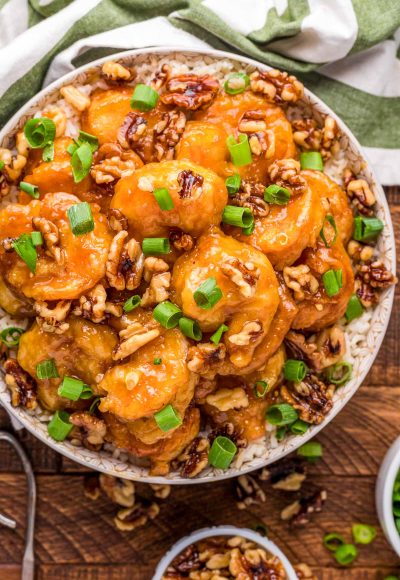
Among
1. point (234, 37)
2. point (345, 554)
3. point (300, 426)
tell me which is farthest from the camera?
point (345, 554)

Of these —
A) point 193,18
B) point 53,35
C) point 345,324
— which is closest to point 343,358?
point 345,324

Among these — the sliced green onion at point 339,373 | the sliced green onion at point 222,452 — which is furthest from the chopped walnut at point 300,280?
the sliced green onion at point 222,452

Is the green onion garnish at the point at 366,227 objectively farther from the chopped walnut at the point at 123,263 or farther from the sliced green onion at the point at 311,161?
the chopped walnut at the point at 123,263

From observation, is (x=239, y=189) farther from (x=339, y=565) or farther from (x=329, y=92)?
(x=339, y=565)

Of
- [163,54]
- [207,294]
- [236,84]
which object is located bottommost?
[207,294]

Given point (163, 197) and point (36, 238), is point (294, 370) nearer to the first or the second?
point (163, 197)

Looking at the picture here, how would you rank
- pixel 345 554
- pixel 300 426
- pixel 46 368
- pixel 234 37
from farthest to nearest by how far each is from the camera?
pixel 345 554 → pixel 234 37 → pixel 300 426 → pixel 46 368

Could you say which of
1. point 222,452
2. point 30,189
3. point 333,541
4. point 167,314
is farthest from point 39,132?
point 333,541
